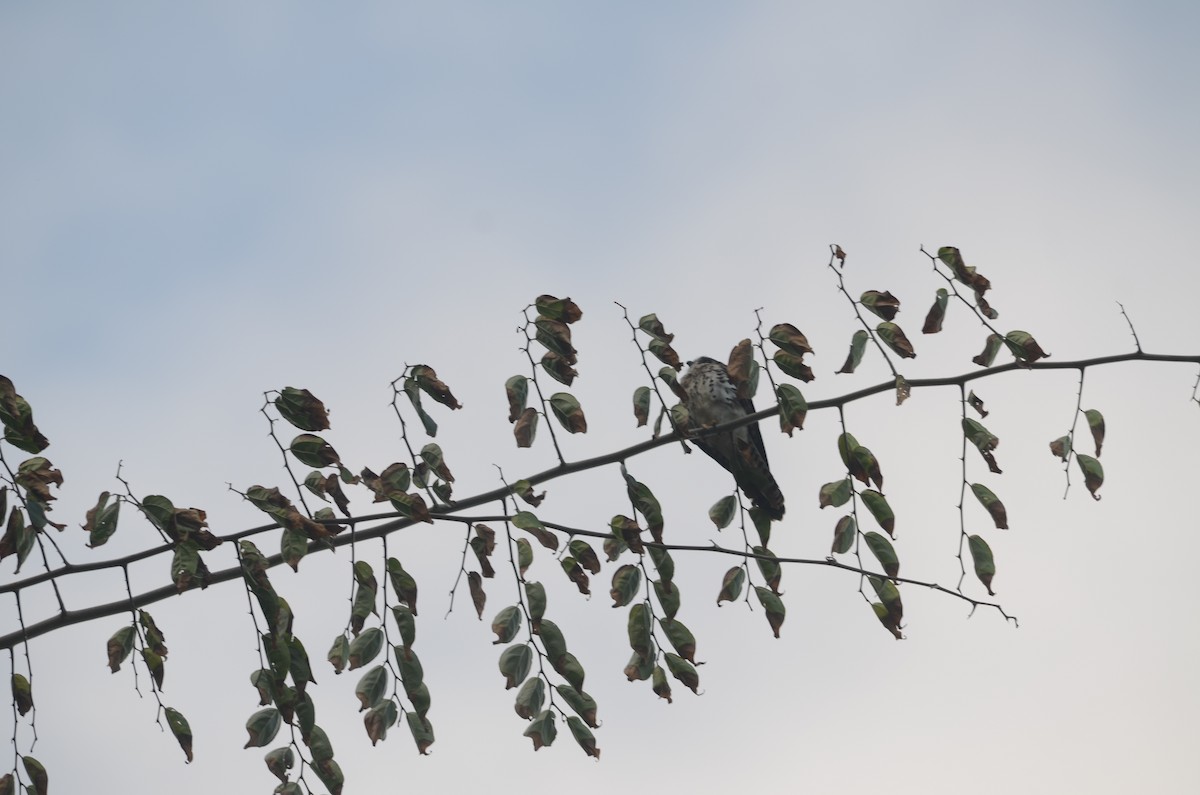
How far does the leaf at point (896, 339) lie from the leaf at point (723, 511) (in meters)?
0.83

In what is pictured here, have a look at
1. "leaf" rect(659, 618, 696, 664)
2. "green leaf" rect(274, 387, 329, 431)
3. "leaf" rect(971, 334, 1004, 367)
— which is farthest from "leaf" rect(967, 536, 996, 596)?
"green leaf" rect(274, 387, 329, 431)

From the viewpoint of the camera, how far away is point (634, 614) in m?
3.88

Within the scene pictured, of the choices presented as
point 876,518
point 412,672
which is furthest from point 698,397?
point 412,672

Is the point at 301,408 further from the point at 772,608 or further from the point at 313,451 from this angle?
the point at 772,608

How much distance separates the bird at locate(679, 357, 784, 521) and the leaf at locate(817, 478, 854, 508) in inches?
108

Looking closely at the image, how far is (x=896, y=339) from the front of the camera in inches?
157

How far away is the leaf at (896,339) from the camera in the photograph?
3.96m

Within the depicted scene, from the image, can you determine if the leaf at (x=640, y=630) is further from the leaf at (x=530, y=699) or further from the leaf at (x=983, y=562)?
the leaf at (x=983, y=562)

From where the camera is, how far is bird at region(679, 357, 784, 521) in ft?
22.8

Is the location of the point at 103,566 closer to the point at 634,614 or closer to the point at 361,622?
the point at 361,622

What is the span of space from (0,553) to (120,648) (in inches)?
19.8

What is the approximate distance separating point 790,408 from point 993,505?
839 millimetres

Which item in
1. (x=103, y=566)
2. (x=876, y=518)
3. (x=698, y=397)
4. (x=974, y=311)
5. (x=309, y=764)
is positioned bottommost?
(x=309, y=764)

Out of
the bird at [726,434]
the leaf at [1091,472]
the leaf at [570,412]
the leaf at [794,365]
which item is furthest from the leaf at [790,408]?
the bird at [726,434]
